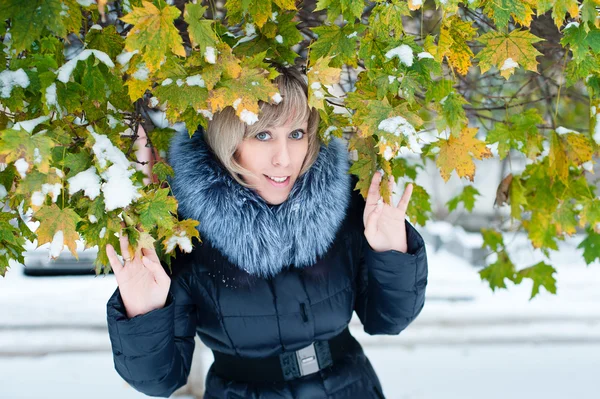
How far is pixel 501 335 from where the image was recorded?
5.82 meters

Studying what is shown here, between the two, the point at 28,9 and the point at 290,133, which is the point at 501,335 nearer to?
the point at 290,133

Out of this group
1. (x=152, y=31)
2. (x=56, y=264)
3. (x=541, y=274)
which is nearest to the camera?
(x=152, y=31)

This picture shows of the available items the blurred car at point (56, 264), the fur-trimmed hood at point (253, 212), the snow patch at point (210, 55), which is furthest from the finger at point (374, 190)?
the blurred car at point (56, 264)

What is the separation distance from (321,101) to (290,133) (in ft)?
1.15

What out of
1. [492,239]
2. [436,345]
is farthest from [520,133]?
[436,345]

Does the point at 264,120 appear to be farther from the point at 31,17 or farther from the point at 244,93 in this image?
the point at 31,17

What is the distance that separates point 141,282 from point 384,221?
2.68 feet

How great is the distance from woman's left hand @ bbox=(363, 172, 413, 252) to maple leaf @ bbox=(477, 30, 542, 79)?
18.8 inches

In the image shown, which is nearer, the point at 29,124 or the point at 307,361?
the point at 29,124

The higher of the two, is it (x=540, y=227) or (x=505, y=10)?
(x=505, y=10)

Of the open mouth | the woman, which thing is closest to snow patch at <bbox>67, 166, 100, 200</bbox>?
the woman

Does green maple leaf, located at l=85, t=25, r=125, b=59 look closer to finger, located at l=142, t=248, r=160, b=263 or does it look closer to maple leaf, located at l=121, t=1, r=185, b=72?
maple leaf, located at l=121, t=1, r=185, b=72

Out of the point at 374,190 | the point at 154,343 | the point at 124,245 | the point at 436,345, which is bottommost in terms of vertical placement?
the point at 436,345

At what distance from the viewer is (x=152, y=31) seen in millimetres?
1322
